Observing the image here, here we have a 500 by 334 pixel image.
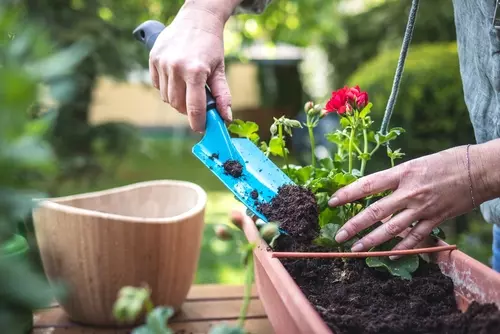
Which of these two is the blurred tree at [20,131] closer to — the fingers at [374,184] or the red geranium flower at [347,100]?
the fingers at [374,184]

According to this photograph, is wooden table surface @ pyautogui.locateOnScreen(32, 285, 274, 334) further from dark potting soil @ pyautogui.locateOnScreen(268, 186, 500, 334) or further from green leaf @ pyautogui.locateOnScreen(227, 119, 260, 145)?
green leaf @ pyautogui.locateOnScreen(227, 119, 260, 145)

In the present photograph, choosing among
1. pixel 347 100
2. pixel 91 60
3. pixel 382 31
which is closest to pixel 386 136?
pixel 347 100

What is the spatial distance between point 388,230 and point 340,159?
0.34 meters

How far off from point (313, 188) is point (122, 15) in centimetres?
329

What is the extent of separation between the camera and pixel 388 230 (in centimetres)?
99

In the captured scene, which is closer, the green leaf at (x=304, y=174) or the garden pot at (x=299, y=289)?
the garden pot at (x=299, y=289)

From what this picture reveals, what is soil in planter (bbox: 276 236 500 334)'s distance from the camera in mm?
821

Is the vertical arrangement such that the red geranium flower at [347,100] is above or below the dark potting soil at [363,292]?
above

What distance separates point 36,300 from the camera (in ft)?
1.34

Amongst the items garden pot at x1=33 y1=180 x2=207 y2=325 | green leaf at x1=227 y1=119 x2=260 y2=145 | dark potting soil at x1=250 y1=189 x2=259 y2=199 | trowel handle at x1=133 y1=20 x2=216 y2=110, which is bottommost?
garden pot at x1=33 y1=180 x2=207 y2=325

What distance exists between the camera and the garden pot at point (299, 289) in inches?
29.1

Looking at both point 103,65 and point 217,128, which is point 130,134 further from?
point 217,128

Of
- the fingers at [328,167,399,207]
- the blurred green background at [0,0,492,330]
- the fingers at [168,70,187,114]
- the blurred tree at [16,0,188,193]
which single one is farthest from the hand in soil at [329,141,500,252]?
the blurred tree at [16,0,188,193]

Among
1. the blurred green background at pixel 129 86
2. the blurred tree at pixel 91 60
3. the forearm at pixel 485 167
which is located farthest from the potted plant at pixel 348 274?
the blurred tree at pixel 91 60
